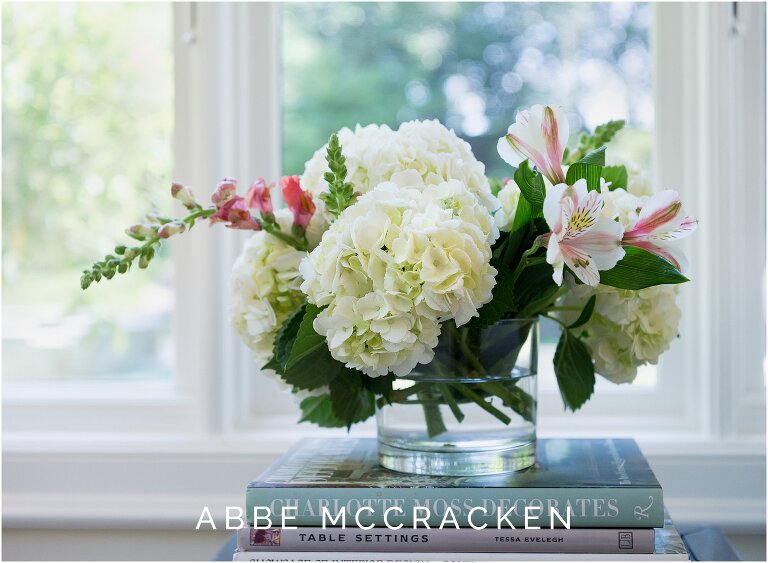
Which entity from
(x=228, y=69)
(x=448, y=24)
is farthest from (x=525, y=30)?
(x=228, y=69)

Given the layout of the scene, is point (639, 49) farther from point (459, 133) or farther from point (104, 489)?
point (104, 489)

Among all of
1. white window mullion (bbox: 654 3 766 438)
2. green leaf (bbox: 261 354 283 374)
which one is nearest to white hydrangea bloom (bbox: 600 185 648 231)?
green leaf (bbox: 261 354 283 374)

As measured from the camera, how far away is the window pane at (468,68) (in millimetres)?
1413

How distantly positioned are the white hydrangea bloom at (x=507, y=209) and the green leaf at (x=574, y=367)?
15cm

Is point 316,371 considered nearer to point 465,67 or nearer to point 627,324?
point 627,324

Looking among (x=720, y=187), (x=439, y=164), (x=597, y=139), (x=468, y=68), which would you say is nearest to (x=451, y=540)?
(x=439, y=164)

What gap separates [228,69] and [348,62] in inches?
9.0

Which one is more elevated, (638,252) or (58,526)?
(638,252)

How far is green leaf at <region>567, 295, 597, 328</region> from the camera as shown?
0.81 m

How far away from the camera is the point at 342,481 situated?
78 centimetres

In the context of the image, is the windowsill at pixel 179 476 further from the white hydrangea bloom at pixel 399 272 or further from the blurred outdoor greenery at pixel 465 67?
the white hydrangea bloom at pixel 399 272

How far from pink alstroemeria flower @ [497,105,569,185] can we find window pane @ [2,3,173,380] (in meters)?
0.89

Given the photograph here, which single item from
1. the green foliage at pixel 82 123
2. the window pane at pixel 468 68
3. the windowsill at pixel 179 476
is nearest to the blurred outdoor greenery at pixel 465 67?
the window pane at pixel 468 68

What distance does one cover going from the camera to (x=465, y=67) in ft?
4.73
